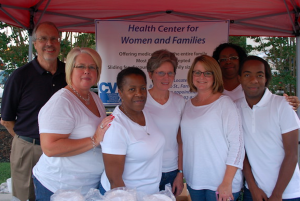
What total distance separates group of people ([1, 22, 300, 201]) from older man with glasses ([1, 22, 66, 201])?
615 millimetres

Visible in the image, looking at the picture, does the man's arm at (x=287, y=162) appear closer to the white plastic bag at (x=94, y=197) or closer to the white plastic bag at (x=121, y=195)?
the white plastic bag at (x=121, y=195)

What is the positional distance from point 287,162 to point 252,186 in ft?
1.07

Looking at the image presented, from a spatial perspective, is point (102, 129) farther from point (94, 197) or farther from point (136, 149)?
point (94, 197)

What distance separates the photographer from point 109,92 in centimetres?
415

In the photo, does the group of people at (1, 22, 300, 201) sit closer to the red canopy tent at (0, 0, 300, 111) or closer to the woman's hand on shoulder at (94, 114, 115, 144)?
the woman's hand on shoulder at (94, 114, 115, 144)

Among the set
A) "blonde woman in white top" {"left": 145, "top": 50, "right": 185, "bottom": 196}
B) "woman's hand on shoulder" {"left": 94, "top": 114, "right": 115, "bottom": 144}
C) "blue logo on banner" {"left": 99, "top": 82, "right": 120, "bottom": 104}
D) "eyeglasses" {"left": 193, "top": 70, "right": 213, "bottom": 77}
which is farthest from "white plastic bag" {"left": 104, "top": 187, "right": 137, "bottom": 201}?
"blue logo on banner" {"left": 99, "top": 82, "right": 120, "bottom": 104}

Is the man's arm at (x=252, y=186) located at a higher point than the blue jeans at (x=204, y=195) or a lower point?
higher

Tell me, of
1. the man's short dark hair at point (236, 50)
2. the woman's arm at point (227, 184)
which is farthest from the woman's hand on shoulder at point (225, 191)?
the man's short dark hair at point (236, 50)

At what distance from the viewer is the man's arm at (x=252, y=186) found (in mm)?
1970

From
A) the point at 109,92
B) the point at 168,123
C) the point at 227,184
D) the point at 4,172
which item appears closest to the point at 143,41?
the point at 109,92

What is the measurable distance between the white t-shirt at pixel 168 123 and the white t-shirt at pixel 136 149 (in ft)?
1.13

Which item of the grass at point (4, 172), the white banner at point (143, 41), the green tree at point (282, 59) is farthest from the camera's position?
the green tree at point (282, 59)

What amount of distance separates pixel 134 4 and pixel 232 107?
2.30m

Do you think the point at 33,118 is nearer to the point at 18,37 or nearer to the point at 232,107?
the point at 232,107
